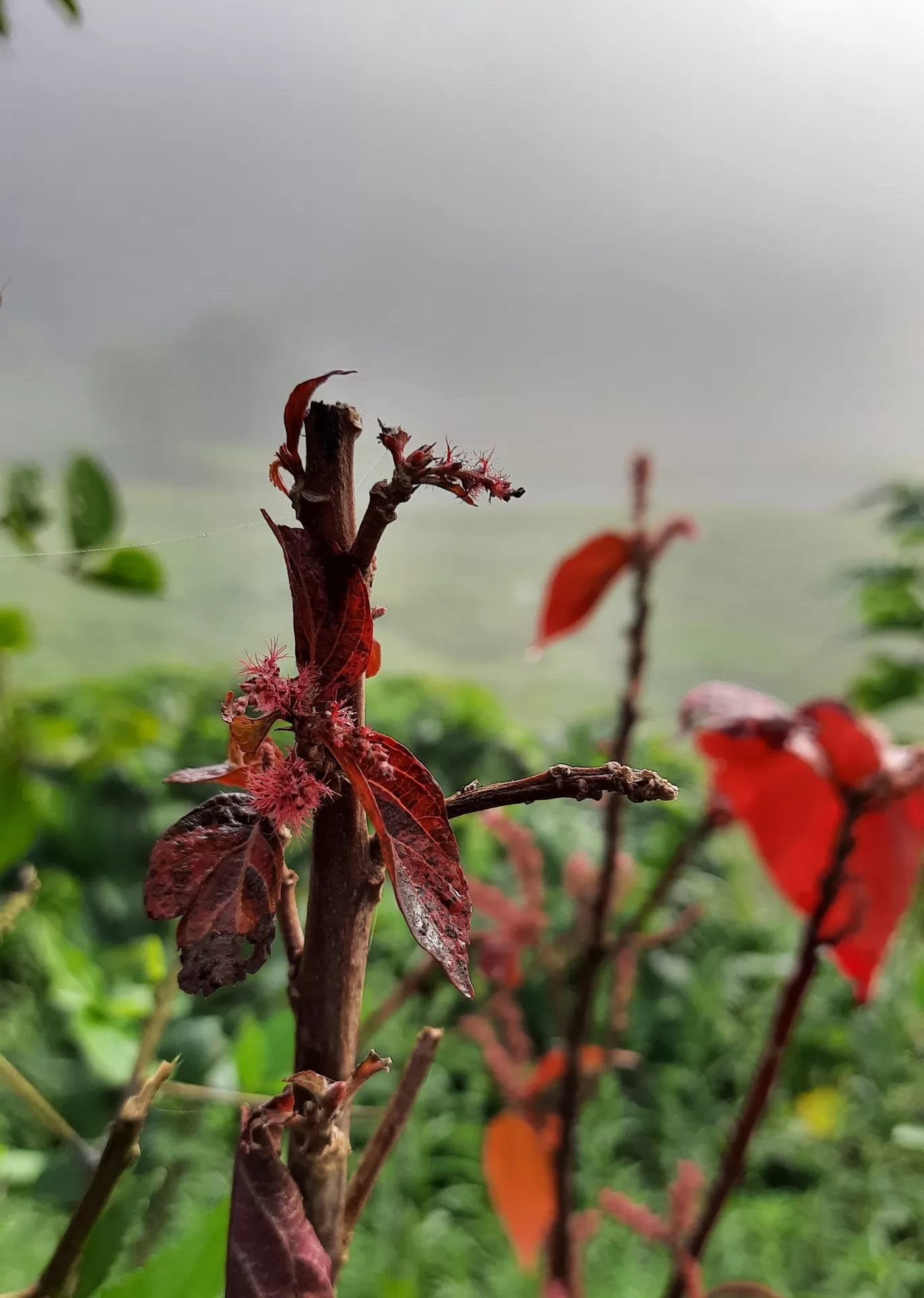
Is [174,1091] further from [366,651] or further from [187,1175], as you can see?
[187,1175]

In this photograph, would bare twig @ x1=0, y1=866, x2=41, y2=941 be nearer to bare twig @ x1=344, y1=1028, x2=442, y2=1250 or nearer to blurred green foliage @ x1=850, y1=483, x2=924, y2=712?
bare twig @ x1=344, y1=1028, x2=442, y2=1250

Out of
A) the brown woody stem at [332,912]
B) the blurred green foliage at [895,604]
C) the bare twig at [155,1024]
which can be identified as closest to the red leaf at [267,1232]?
the brown woody stem at [332,912]

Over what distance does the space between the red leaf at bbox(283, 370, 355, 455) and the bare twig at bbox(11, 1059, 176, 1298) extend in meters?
0.08

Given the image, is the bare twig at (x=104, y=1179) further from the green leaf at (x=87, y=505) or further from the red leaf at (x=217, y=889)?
the green leaf at (x=87, y=505)

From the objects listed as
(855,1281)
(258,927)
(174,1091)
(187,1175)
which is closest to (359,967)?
(258,927)

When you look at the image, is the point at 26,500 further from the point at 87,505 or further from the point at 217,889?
the point at 217,889

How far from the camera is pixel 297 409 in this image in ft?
0.34

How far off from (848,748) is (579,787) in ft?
0.71

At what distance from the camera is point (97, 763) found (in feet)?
1.31

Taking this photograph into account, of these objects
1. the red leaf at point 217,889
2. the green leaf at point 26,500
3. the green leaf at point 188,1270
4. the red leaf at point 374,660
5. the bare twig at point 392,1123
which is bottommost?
the green leaf at point 188,1270

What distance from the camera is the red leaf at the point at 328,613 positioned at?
10 centimetres

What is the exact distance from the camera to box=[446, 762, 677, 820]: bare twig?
10 centimetres

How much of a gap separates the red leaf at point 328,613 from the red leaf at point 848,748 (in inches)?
8.3

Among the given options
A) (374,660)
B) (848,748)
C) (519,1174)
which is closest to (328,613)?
(374,660)
